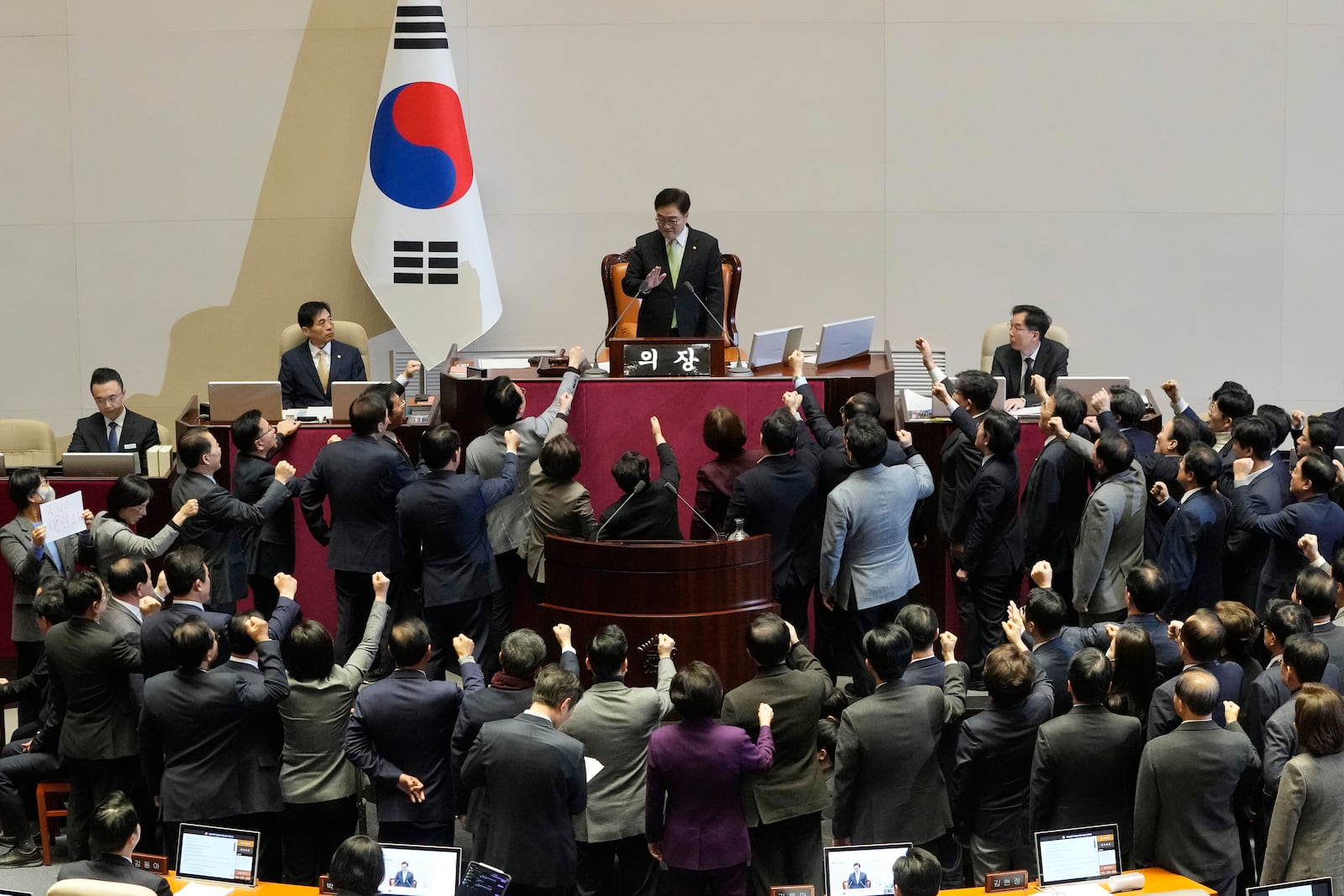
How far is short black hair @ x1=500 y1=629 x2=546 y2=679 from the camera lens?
4.59 m

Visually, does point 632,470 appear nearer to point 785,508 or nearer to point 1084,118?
point 785,508

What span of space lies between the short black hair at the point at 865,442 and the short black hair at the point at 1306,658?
1.77m

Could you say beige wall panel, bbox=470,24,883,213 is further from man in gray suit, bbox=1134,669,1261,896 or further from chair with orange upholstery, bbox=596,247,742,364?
man in gray suit, bbox=1134,669,1261,896

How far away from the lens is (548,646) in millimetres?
5703

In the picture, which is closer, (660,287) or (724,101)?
(660,287)

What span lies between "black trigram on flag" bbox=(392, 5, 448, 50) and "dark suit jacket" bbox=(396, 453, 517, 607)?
407 centimetres

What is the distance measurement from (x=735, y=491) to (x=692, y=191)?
4128 mm

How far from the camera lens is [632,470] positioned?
18.8ft

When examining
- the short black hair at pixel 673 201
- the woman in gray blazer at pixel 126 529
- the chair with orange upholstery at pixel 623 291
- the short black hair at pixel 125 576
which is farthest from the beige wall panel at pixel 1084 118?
the short black hair at pixel 125 576

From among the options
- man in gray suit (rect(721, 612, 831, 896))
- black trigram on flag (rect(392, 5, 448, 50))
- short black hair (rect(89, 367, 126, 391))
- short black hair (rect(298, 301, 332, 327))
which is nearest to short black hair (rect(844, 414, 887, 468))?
man in gray suit (rect(721, 612, 831, 896))

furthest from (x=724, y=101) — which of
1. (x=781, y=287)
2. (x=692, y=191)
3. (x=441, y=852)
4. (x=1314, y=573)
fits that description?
(x=441, y=852)

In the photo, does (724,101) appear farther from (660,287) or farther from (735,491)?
(735,491)

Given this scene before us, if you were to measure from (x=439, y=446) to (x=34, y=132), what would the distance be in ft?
17.6

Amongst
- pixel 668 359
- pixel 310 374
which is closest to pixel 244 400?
pixel 310 374
